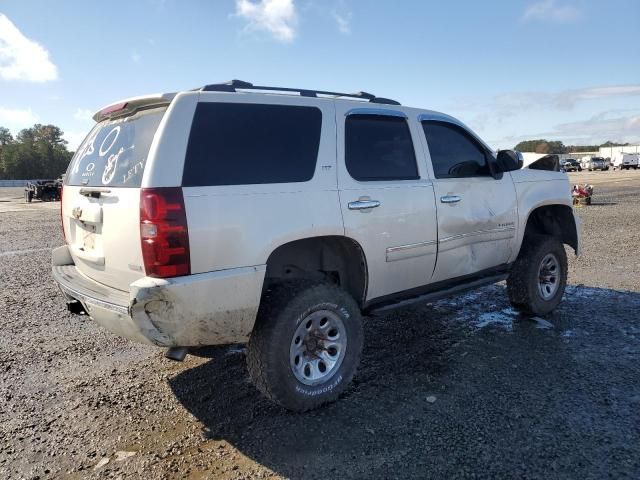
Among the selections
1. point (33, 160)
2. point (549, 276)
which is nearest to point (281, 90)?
point (549, 276)

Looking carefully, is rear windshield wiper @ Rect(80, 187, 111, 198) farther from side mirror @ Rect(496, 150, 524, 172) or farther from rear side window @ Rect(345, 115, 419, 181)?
side mirror @ Rect(496, 150, 524, 172)

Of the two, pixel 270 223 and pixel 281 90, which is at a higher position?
pixel 281 90

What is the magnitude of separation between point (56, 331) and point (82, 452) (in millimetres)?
2543

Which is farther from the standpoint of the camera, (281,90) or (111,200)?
(281,90)

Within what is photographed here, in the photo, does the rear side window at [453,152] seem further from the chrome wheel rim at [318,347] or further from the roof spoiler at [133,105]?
the roof spoiler at [133,105]

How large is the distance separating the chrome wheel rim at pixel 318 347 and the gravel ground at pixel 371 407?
26 centimetres

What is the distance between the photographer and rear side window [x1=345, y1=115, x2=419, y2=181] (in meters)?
3.67

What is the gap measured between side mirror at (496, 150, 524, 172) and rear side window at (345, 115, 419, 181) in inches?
42.4

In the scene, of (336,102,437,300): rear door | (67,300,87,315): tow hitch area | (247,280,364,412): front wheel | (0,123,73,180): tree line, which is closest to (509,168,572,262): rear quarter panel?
(336,102,437,300): rear door

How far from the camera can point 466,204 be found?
434 cm

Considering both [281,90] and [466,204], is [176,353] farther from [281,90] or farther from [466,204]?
[466,204]

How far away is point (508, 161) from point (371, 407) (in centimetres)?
269

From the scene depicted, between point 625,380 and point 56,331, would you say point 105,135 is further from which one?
point 625,380

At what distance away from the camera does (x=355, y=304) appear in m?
3.52
